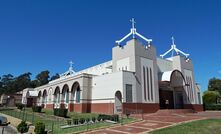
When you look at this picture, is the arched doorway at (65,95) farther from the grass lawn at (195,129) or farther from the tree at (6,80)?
the tree at (6,80)

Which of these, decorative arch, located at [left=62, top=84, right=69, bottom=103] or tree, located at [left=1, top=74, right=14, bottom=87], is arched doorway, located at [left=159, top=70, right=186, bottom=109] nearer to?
decorative arch, located at [left=62, top=84, right=69, bottom=103]

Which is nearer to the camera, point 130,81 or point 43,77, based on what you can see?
point 130,81

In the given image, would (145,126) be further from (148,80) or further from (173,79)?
(173,79)

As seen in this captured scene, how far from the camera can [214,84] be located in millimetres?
87312

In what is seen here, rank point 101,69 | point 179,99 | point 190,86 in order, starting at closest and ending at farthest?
point 179,99 < point 190,86 < point 101,69

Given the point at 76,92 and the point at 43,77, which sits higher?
the point at 43,77

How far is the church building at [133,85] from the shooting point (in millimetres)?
27609

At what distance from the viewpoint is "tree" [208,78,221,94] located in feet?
277

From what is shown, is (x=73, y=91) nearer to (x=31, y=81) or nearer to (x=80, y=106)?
(x=80, y=106)

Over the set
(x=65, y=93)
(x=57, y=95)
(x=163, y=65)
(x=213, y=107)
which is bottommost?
(x=213, y=107)

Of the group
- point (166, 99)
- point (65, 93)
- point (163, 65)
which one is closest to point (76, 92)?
point (65, 93)

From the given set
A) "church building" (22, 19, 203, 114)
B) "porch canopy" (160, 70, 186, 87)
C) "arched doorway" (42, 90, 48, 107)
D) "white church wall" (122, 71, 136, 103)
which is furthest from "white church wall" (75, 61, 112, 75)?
"arched doorway" (42, 90, 48, 107)

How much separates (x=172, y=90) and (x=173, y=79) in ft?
9.27

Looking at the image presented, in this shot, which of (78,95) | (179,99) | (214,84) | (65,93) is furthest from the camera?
(214,84)
